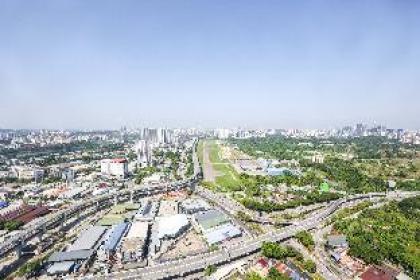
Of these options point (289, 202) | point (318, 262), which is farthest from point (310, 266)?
point (289, 202)

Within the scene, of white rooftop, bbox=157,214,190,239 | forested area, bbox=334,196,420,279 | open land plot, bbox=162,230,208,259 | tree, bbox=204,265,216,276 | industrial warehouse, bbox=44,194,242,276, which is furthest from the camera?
white rooftop, bbox=157,214,190,239

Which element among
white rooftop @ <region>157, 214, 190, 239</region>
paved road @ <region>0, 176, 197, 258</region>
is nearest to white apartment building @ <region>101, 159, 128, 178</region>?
paved road @ <region>0, 176, 197, 258</region>

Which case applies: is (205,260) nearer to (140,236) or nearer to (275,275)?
(275,275)

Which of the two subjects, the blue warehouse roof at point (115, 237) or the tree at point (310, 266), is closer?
the tree at point (310, 266)

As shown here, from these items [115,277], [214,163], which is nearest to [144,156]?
[214,163]

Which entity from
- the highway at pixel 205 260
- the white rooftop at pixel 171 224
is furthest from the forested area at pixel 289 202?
the white rooftop at pixel 171 224

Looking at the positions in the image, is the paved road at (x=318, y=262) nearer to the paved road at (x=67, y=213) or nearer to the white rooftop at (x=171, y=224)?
the white rooftop at (x=171, y=224)

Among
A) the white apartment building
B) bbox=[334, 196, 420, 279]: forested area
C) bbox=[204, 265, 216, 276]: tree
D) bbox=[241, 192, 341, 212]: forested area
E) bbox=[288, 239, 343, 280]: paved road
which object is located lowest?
bbox=[288, 239, 343, 280]: paved road

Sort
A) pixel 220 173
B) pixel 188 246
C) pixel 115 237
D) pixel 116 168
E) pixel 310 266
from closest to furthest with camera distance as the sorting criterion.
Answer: pixel 310 266 < pixel 188 246 < pixel 115 237 < pixel 116 168 < pixel 220 173

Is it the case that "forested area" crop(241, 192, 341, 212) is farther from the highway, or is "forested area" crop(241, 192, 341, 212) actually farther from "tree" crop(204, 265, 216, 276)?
"tree" crop(204, 265, 216, 276)
